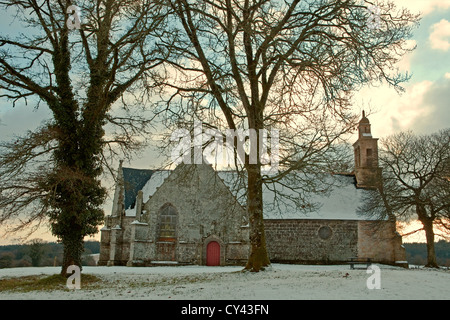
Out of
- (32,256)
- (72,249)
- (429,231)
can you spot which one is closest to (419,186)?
(429,231)

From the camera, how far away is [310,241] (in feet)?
111

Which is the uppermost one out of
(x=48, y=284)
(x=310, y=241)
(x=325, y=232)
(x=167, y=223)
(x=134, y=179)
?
(x=134, y=179)

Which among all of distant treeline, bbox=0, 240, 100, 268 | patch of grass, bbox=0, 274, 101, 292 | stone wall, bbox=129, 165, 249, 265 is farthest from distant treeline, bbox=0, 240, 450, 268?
patch of grass, bbox=0, 274, 101, 292

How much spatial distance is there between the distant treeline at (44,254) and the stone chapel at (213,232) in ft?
13.5

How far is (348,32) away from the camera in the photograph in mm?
14992

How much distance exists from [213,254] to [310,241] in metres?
8.65

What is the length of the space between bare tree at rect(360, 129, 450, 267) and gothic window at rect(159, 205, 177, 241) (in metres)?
16.4

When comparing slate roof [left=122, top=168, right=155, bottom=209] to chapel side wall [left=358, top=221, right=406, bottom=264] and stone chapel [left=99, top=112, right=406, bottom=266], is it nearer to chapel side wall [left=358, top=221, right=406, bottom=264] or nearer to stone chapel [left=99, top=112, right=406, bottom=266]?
stone chapel [left=99, top=112, right=406, bottom=266]

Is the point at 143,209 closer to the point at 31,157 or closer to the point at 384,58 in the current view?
the point at 31,157

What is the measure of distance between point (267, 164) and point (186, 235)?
17.8m

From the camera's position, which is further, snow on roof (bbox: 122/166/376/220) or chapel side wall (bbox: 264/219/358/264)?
snow on roof (bbox: 122/166/376/220)

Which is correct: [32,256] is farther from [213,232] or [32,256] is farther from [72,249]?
[72,249]

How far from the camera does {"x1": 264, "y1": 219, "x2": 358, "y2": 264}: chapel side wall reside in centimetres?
3356
